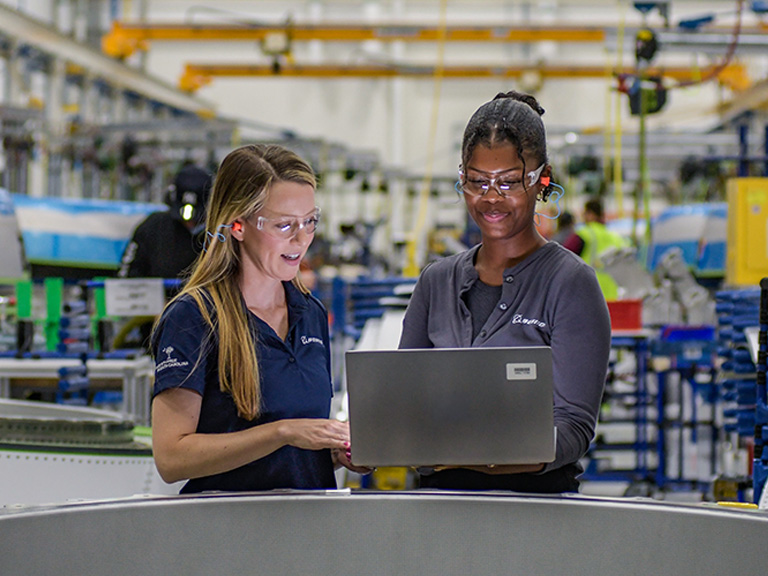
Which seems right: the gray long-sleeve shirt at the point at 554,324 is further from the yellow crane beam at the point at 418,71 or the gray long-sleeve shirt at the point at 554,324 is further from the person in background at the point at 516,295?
the yellow crane beam at the point at 418,71

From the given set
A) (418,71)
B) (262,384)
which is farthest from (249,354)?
(418,71)

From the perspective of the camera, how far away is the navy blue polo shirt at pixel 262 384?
5.14 feet

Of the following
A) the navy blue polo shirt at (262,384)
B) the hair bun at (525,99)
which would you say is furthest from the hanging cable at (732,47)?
the navy blue polo shirt at (262,384)

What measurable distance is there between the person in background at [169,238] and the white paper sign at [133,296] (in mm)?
576

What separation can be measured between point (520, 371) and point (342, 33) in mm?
8760

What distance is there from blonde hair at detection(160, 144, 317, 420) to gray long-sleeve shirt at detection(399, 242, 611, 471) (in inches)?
11.8

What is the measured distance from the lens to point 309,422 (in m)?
1.55

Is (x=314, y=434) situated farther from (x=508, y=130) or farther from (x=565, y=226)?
(x=565, y=226)

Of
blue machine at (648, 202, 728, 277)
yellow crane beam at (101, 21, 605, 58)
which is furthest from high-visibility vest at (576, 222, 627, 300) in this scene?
yellow crane beam at (101, 21, 605, 58)

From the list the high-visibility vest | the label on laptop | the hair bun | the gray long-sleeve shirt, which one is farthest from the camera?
the high-visibility vest

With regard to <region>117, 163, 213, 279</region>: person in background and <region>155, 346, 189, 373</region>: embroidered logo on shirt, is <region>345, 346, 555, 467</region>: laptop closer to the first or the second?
<region>155, 346, 189, 373</region>: embroidered logo on shirt

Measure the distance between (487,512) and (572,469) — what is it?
13.9 inches

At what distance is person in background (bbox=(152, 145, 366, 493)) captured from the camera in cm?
154

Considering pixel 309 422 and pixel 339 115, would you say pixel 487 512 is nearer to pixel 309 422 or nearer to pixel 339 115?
pixel 309 422
